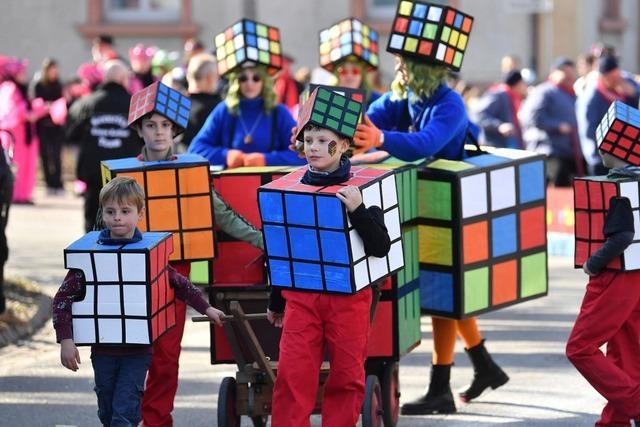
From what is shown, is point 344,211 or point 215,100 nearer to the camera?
point 344,211

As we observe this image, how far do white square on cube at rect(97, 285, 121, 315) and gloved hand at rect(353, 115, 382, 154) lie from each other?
4.93ft

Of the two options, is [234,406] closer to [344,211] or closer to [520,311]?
[344,211]

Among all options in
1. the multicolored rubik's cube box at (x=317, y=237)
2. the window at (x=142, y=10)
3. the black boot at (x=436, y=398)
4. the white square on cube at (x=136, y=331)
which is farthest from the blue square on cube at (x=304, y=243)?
the window at (x=142, y=10)

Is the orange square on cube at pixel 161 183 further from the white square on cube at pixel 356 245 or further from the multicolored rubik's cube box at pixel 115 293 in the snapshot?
the white square on cube at pixel 356 245

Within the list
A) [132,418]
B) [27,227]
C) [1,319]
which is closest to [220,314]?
[132,418]

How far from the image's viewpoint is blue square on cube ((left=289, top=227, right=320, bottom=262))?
5.89 metres

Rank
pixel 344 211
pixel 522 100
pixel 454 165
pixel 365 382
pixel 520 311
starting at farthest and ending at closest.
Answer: pixel 522 100 → pixel 520 311 → pixel 454 165 → pixel 365 382 → pixel 344 211

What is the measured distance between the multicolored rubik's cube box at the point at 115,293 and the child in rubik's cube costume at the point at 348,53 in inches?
139

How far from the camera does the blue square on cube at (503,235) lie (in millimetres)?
7422

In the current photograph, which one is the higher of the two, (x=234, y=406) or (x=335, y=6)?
(x=335, y=6)

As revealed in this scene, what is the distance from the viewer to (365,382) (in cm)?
652

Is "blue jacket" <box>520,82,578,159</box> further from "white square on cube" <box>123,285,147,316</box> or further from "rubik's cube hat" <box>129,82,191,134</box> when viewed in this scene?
"white square on cube" <box>123,285,147,316</box>

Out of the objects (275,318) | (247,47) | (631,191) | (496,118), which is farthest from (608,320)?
(496,118)

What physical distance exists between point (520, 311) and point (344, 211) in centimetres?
533
